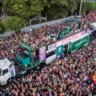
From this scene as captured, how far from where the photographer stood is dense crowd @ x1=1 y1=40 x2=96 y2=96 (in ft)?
43.1

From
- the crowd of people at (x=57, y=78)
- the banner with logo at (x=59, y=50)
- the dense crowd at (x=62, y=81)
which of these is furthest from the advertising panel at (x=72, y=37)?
the dense crowd at (x=62, y=81)

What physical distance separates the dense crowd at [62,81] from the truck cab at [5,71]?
2.54ft

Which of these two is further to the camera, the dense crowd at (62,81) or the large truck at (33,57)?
the large truck at (33,57)

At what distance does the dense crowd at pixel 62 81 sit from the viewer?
517 inches

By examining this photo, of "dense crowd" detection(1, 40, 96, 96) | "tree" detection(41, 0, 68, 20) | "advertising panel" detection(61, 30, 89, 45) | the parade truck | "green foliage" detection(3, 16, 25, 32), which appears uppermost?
"tree" detection(41, 0, 68, 20)

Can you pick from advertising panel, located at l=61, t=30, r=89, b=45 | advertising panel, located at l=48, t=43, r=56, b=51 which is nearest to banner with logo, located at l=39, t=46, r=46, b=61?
advertising panel, located at l=48, t=43, r=56, b=51

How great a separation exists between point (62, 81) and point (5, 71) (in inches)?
192

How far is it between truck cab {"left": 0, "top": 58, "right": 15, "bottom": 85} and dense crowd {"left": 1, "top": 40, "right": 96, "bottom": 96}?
77cm

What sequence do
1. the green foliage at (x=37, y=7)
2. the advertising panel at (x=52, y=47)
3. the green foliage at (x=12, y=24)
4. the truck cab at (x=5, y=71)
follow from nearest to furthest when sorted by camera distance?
the truck cab at (x=5, y=71), the advertising panel at (x=52, y=47), the green foliage at (x=12, y=24), the green foliage at (x=37, y=7)

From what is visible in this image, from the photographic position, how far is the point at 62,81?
14.2m

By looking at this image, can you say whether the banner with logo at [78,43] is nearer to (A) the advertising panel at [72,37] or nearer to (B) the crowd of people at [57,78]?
(A) the advertising panel at [72,37]

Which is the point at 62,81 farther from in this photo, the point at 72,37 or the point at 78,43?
the point at 78,43

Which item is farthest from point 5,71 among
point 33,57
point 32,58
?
point 33,57

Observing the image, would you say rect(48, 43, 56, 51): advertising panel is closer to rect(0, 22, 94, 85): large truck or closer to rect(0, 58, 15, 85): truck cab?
rect(0, 22, 94, 85): large truck
